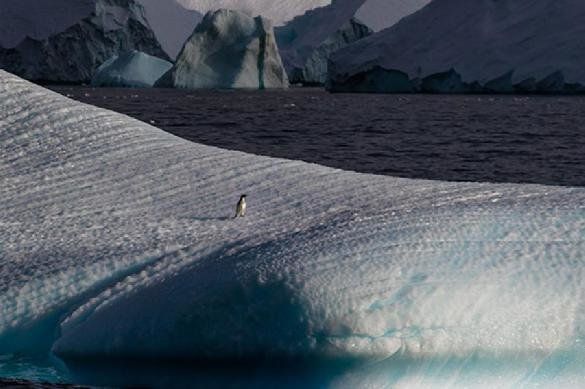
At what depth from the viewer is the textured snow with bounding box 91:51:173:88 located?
4831cm

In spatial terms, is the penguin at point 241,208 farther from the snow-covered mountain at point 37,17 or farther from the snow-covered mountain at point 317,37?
the snow-covered mountain at point 317,37

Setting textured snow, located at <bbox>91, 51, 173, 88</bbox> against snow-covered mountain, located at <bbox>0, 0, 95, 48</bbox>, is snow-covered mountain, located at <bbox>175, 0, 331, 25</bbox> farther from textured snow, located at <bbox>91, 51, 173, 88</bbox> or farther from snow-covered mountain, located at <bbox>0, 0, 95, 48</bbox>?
textured snow, located at <bbox>91, 51, 173, 88</bbox>

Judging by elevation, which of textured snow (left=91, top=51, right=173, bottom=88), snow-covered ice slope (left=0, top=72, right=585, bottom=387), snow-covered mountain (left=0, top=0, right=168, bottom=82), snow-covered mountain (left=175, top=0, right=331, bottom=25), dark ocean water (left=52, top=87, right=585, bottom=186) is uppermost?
snow-covered mountain (left=175, top=0, right=331, bottom=25)

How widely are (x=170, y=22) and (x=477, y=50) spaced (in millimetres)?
33703

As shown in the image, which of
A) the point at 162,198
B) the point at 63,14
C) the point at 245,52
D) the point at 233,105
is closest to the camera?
the point at 162,198

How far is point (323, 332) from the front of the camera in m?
3.88

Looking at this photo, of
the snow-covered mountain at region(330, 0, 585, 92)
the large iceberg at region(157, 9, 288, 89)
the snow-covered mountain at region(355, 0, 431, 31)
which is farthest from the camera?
the snow-covered mountain at region(355, 0, 431, 31)

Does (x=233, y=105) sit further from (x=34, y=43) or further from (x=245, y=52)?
(x=34, y=43)

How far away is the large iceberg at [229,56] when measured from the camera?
43250 millimetres

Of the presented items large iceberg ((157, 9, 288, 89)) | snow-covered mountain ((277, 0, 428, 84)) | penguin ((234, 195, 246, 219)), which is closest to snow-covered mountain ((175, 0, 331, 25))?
snow-covered mountain ((277, 0, 428, 84))

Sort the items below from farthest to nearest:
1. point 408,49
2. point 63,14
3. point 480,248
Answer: point 63,14 → point 408,49 → point 480,248

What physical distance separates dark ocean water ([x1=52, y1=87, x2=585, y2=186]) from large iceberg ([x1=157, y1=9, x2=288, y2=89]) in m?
3.96

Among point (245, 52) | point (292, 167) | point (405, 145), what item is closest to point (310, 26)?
point (245, 52)

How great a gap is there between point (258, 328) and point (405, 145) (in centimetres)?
1720
